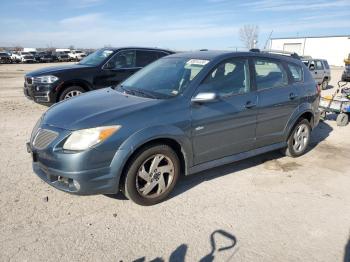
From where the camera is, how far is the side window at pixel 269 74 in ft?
15.9

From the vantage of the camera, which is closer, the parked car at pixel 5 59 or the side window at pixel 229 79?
the side window at pixel 229 79

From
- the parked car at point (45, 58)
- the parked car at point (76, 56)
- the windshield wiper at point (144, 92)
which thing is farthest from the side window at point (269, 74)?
the parked car at point (76, 56)

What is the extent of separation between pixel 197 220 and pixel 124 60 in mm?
6492

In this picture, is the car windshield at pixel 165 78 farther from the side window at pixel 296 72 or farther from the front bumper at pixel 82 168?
the side window at pixel 296 72

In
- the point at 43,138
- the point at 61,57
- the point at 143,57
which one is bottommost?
the point at 43,138

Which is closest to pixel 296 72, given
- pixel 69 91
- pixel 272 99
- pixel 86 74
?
pixel 272 99

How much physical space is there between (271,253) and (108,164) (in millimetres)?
1799

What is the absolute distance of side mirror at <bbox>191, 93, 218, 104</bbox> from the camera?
3.91 meters

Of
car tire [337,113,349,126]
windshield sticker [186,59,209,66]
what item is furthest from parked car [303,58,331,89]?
windshield sticker [186,59,209,66]

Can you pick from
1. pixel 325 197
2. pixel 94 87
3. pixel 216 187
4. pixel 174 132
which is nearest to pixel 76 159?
pixel 174 132

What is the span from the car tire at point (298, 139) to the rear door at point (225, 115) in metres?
1.06

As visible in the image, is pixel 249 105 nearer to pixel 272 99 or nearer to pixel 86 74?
pixel 272 99

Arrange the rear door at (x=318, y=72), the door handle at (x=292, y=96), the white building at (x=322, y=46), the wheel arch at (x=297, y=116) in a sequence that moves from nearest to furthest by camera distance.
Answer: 1. the door handle at (x=292, y=96)
2. the wheel arch at (x=297, y=116)
3. the rear door at (x=318, y=72)
4. the white building at (x=322, y=46)

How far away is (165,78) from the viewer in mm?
4523
